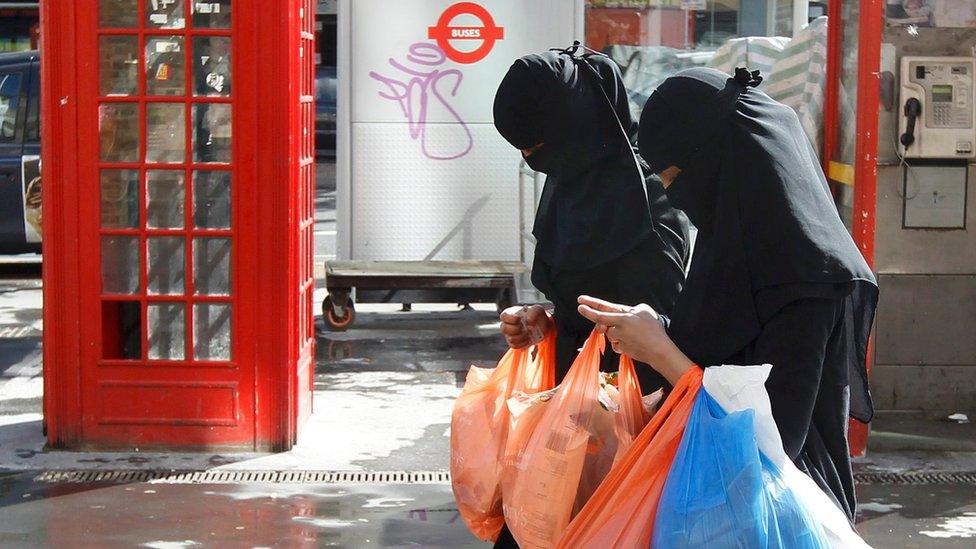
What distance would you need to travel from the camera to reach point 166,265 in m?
6.16

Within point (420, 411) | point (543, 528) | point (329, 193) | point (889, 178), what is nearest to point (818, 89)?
point (889, 178)

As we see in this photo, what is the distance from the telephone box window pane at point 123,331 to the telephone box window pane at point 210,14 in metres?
1.21

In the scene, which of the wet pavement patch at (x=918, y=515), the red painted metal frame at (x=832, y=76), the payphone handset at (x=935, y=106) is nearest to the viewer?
the wet pavement patch at (x=918, y=515)

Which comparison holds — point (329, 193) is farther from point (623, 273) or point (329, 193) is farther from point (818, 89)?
point (623, 273)

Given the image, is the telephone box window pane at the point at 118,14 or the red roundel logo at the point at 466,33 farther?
the red roundel logo at the point at 466,33

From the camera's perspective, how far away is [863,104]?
6.12m

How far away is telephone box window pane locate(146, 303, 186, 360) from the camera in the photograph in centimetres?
617

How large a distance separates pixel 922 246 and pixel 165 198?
11.9ft

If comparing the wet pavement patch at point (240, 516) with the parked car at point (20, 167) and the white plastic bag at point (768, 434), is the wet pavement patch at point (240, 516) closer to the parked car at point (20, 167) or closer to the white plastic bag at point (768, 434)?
the white plastic bag at point (768, 434)

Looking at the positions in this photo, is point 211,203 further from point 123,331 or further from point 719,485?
point 719,485

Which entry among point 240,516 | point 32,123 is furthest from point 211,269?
point 32,123

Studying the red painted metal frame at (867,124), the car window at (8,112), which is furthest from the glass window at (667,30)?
the car window at (8,112)

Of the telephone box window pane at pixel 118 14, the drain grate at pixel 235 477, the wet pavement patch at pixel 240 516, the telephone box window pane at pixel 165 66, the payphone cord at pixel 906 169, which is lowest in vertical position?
the wet pavement patch at pixel 240 516

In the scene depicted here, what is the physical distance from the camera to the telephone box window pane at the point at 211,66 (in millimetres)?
6035
